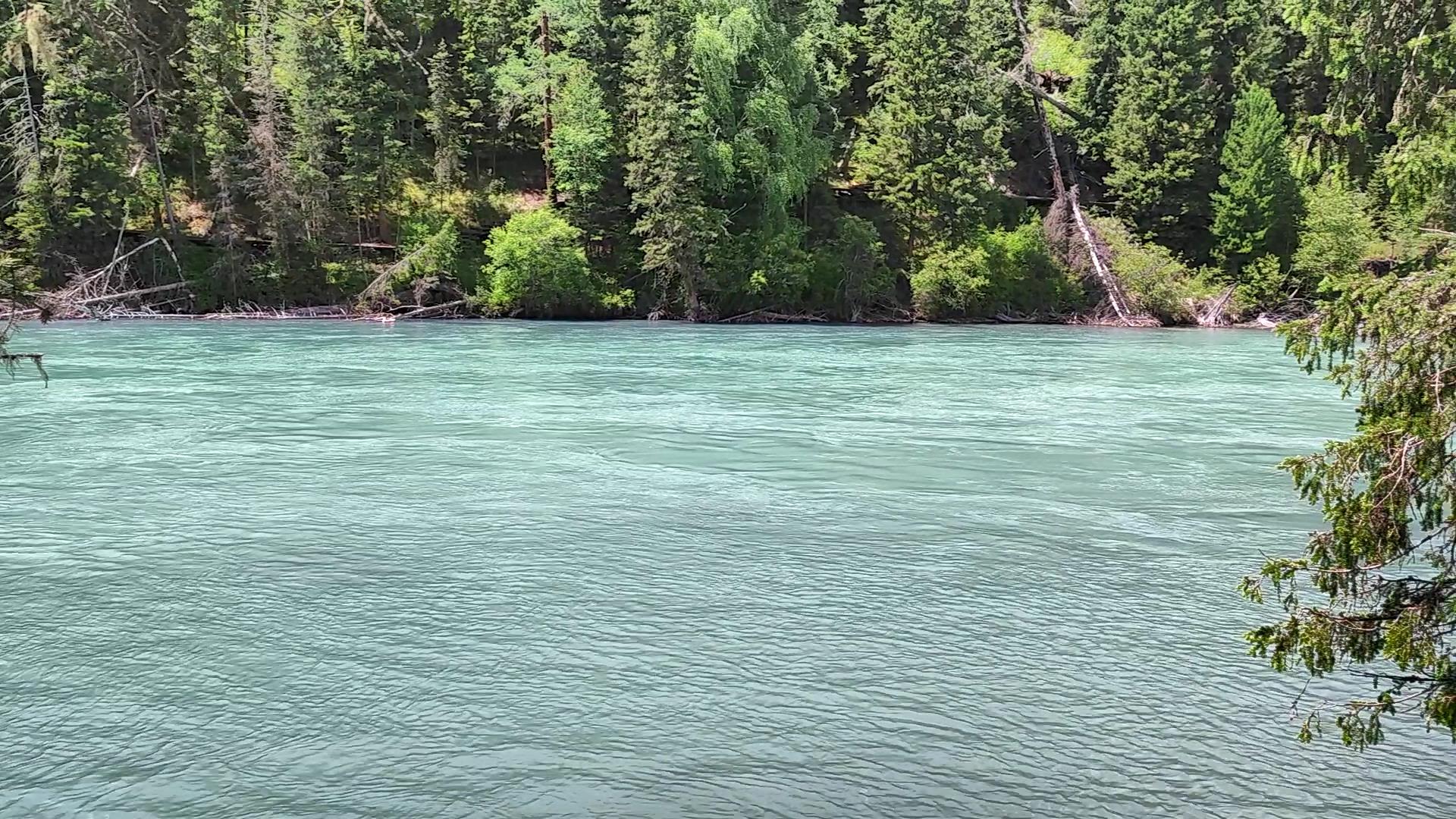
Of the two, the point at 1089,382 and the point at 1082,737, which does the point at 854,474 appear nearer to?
the point at 1082,737

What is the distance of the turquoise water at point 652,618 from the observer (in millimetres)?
5477

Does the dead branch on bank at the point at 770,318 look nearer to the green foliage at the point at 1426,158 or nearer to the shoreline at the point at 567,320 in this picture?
the shoreline at the point at 567,320

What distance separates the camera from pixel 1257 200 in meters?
46.8

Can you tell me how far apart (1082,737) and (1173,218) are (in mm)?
45606

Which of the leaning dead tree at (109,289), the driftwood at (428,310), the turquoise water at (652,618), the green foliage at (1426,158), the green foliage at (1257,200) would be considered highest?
the green foliage at (1257,200)

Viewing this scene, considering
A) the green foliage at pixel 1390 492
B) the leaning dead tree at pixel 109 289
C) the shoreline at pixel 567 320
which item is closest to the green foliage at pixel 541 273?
the shoreline at pixel 567 320

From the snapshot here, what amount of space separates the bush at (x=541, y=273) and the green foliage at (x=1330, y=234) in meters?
24.1

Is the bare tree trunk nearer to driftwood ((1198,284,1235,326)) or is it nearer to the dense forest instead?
the dense forest

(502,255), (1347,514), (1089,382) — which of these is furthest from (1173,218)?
(1347,514)

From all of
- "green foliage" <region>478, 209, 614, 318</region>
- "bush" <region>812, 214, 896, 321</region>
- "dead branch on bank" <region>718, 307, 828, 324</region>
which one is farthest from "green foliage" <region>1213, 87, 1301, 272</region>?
"green foliage" <region>478, 209, 614, 318</region>

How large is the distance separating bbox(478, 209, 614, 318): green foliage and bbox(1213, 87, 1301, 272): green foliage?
22.2 meters

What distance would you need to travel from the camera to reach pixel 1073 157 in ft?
177

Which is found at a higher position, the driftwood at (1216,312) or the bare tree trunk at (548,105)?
the bare tree trunk at (548,105)

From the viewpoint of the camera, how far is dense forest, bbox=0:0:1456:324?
41.5 metres
